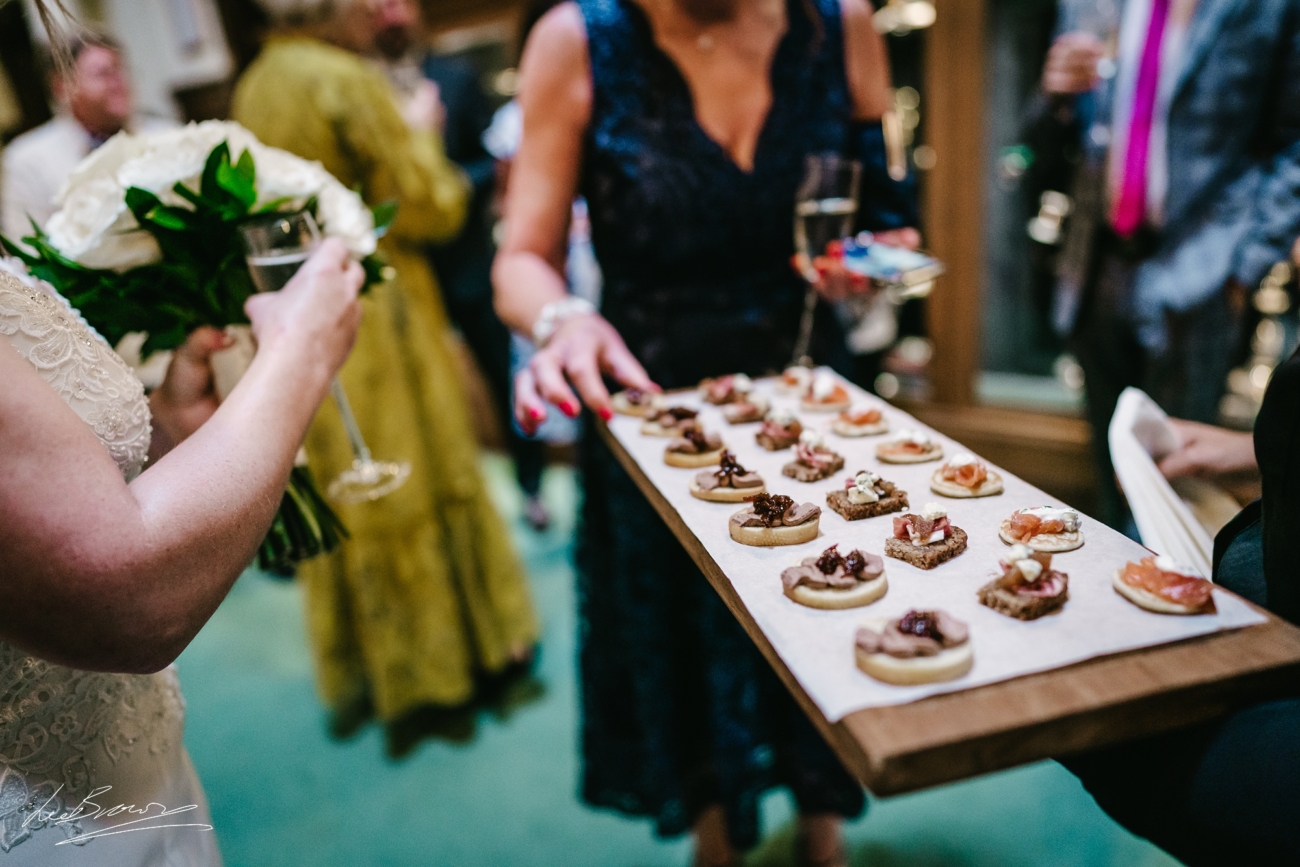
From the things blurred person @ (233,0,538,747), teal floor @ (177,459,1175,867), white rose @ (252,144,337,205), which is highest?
white rose @ (252,144,337,205)

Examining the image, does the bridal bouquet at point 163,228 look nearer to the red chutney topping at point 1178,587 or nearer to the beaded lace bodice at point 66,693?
the beaded lace bodice at point 66,693

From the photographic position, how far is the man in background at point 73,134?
297 centimetres

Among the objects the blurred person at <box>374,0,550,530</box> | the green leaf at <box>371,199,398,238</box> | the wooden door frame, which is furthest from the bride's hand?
the wooden door frame

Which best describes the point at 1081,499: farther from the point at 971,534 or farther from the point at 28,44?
the point at 28,44

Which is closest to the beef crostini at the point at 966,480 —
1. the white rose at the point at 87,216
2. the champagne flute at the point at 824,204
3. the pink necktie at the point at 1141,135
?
the champagne flute at the point at 824,204

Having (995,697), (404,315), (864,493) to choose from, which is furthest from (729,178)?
(404,315)

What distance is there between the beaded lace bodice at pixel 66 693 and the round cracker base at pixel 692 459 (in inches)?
27.2

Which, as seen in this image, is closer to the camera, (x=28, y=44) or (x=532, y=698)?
(x=532, y=698)

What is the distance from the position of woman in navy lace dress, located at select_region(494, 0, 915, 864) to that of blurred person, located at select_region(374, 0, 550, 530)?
183cm

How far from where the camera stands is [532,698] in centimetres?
285

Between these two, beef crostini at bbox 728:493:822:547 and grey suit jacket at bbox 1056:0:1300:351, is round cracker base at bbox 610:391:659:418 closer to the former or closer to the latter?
beef crostini at bbox 728:493:822:547

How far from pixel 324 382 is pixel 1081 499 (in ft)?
9.89

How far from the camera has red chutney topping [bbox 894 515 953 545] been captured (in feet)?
3.03

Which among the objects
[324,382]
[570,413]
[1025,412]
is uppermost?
[324,382]
